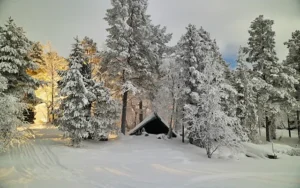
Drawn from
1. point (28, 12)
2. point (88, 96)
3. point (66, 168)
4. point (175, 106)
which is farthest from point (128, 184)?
point (175, 106)

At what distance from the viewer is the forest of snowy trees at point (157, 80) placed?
9969mm

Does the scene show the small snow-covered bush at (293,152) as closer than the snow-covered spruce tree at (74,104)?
No

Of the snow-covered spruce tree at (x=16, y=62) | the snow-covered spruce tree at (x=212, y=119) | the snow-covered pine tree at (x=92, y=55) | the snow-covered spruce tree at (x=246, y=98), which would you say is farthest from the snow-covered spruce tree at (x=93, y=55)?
the snow-covered spruce tree at (x=246, y=98)

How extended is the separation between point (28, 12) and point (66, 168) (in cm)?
516

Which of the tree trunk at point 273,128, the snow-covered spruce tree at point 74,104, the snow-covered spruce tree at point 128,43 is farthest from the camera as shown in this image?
the tree trunk at point 273,128

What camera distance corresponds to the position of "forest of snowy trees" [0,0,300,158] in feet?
32.7

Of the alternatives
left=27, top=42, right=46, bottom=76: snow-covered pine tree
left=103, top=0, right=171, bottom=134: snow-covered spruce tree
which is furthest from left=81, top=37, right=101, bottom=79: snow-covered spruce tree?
left=27, top=42, right=46, bottom=76: snow-covered pine tree

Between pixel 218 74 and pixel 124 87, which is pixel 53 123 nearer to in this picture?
pixel 124 87

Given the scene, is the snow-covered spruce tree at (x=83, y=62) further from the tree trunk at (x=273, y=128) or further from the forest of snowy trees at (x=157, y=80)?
the tree trunk at (x=273, y=128)

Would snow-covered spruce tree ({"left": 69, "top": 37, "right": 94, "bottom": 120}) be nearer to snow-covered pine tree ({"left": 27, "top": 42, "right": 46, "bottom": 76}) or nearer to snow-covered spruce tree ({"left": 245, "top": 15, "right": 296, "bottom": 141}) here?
snow-covered pine tree ({"left": 27, "top": 42, "right": 46, "bottom": 76})

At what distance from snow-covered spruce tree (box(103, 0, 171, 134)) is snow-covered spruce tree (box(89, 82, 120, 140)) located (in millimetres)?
1540

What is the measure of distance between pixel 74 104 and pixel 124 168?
3.85 metres

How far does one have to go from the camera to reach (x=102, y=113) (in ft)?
36.4

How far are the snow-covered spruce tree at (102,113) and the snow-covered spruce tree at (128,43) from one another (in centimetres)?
154
